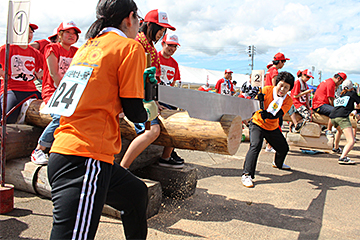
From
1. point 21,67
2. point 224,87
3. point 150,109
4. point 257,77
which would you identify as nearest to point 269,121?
point 257,77

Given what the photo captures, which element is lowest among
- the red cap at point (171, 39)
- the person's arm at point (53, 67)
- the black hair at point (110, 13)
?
the person's arm at point (53, 67)

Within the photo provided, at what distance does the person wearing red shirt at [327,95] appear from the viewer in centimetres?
732

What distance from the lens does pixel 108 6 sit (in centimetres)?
164

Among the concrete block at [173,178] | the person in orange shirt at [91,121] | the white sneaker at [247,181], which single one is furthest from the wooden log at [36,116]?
the white sneaker at [247,181]

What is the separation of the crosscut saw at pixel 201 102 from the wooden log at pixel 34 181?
100cm

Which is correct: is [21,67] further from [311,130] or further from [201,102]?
[311,130]

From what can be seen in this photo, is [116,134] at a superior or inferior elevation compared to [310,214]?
superior

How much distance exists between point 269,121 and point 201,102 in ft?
7.77

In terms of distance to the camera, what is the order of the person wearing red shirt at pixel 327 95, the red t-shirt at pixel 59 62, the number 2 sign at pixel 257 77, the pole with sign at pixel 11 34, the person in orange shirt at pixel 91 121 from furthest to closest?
1. the person wearing red shirt at pixel 327 95
2. the number 2 sign at pixel 257 77
3. the red t-shirt at pixel 59 62
4. the pole with sign at pixel 11 34
5. the person in orange shirt at pixel 91 121

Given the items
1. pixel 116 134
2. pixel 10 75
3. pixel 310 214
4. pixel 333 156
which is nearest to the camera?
pixel 116 134

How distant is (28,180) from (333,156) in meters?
6.86

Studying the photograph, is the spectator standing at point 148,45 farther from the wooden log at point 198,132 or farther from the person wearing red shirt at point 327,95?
the person wearing red shirt at point 327,95

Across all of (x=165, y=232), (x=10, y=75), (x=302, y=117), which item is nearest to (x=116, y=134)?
(x=165, y=232)

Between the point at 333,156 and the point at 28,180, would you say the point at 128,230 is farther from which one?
the point at 333,156
